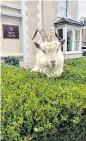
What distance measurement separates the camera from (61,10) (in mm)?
16078

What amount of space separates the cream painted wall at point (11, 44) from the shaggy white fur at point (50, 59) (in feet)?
21.4

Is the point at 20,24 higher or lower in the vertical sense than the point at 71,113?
higher

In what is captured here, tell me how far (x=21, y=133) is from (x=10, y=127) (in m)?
0.17

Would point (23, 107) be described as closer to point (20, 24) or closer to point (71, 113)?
point (71, 113)

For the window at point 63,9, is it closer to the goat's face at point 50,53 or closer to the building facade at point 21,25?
the building facade at point 21,25

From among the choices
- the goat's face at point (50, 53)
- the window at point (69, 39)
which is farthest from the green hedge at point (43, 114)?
the window at point (69, 39)

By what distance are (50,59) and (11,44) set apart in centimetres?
724

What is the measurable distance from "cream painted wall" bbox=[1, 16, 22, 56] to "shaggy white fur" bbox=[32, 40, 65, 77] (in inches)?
257

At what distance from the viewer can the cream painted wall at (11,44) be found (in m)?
10.7

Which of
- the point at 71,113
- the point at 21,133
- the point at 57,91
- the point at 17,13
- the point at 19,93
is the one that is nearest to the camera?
the point at 21,133

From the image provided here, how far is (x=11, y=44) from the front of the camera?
1113cm

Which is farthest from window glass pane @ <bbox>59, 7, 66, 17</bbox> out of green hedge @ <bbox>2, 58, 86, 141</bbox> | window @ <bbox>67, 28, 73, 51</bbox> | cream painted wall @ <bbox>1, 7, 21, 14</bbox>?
green hedge @ <bbox>2, 58, 86, 141</bbox>

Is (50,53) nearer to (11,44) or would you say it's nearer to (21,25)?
(11,44)

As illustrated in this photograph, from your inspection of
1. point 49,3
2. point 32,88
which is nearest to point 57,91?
point 32,88
